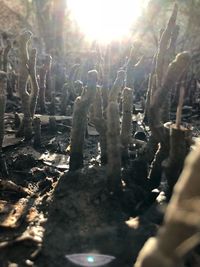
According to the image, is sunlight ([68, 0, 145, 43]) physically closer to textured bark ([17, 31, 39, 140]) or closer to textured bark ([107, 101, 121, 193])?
textured bark ([17, 31, 39, 140])

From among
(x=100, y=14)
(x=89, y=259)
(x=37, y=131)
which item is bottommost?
(x=89, y=259)

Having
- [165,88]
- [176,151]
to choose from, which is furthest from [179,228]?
[165,88]

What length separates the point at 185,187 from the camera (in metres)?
1.86

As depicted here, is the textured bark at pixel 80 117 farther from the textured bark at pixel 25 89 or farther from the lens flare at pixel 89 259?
the textured bark at pixel 25 89

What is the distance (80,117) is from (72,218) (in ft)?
4.68

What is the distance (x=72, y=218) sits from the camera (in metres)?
4.35

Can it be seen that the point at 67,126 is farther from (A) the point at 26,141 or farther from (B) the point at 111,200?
(B) the point at 111,200

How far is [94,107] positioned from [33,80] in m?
2.53

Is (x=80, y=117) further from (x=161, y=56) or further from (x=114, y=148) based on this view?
(x=161, y=56)

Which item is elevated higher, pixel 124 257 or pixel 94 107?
pixel 94 107

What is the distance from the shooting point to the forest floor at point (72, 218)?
3.87 meters

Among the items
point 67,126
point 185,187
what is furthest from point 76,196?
point 67,126

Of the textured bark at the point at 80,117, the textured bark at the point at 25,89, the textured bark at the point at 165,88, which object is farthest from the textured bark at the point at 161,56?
the textured bark at the point at 25,89

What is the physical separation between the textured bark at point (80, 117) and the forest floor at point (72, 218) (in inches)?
16.0
